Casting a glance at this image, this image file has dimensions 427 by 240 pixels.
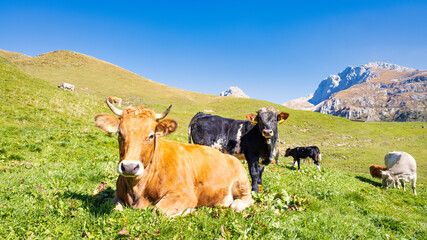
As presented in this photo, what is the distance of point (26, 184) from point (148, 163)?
426 cm

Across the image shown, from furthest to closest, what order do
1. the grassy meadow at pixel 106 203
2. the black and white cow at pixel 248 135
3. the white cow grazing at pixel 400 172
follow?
the white cow grazing at pixel 400 172 < the black and white cow at pixel 248 135 < the grassy meadow at pixel 106 203

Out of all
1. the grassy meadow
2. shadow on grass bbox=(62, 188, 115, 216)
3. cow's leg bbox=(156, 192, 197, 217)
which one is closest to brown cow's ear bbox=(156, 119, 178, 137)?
cow's leg bbox=(156, 192, 197, 217)

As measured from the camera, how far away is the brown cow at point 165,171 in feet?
12.8

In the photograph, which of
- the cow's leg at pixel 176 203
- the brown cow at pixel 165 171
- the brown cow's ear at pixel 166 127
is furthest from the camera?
the brown cow's ear at pixel 166 127

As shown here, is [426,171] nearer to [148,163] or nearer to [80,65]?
[148,163]

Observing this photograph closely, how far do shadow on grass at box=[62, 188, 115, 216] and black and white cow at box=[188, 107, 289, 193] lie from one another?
4.34 meters

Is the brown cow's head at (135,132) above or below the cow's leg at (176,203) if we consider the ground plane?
above

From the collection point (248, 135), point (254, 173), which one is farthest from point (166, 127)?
point (248, 135)

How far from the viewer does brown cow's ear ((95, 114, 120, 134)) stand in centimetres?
418

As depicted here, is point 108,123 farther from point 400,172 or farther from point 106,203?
point 400,172

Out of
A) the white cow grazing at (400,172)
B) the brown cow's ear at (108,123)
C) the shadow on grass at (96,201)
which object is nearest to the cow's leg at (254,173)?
the shadow on grass at (96,201)

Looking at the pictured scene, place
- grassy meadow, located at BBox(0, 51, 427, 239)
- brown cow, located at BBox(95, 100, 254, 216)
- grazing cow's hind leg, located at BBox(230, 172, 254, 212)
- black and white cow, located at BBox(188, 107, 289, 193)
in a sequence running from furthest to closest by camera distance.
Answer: black and white cow, located at BBox(188, 107, 289, 193)
grazing cow's hind leg, located at BBox(230, 172, 254, 212)
brown cow, located at BBox(95, 100, 254, 216)
grassy meadow, located at BBox(0, 51, 427, 239)

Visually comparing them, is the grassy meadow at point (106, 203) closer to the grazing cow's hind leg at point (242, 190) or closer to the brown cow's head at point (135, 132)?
the grazing cow's hind leg at point (242, 190)

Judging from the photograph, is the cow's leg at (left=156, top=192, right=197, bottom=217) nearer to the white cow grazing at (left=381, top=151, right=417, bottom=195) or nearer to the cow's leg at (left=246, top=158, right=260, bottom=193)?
the cow's leg at (left=246, top=158, right=260, bottom=193)
